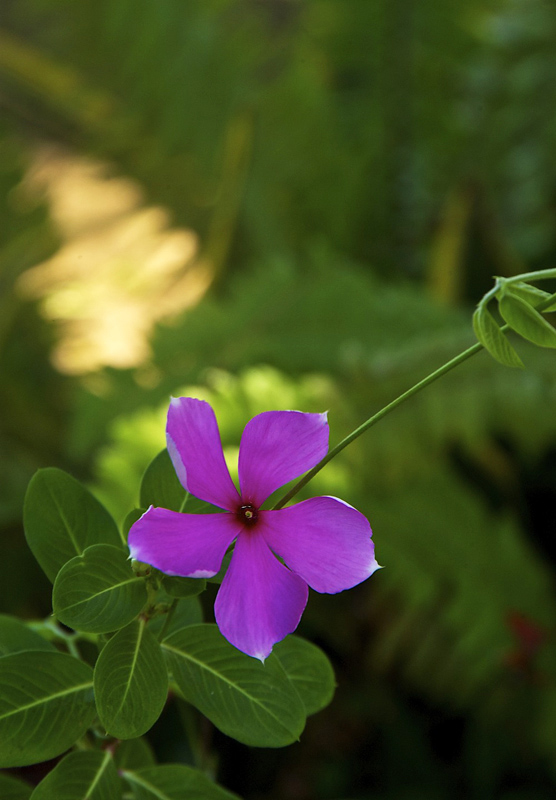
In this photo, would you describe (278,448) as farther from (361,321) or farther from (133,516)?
(361,321)

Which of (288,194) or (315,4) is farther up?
(315,4)

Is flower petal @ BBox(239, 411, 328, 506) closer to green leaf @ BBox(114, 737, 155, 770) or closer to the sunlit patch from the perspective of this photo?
green leaf @ BBox(114, 737, 155, 770)

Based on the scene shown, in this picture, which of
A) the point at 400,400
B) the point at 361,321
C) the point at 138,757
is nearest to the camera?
the point at 400,400

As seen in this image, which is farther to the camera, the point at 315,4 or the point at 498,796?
the point at 315,4

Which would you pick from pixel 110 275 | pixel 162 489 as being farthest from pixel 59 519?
pixel 110 275

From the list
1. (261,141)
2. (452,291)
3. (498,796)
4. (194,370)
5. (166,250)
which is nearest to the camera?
(498,796)

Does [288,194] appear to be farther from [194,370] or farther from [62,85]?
[194,370]

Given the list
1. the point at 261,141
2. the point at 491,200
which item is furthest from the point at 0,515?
→ the point at 491,200
